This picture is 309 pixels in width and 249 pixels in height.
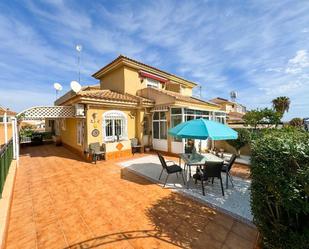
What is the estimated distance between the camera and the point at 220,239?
12.9ft

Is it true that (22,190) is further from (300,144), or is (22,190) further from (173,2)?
(173,2)

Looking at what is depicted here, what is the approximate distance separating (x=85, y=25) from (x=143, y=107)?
7.56 meters

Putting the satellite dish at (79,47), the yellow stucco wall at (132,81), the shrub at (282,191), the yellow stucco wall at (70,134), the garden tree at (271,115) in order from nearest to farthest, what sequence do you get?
the shrub at (282,191) → the garden tree at (271,115) → the yellow stucco wall at (70,134) → the yellow stucco wall at (132,81) → the satellite dish at (79,47)

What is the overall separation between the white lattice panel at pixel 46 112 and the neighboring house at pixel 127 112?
2.44 ft

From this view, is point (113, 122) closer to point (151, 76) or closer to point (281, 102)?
Result: point (151, 76)

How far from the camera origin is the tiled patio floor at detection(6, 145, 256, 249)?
3.82 meters

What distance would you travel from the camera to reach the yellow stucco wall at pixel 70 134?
14.1 metres

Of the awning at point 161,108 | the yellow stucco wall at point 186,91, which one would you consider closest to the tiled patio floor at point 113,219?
the awning at point 161,108

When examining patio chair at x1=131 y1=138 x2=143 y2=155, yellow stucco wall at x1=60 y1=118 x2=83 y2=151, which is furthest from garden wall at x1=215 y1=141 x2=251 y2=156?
yellow stucco wall at x1=60 y1=118 x2=83 y2=151

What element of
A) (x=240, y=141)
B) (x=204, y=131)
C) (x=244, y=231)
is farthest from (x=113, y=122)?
(x=244, y=231)

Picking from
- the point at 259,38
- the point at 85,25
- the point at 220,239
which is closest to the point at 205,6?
the point at 259,38

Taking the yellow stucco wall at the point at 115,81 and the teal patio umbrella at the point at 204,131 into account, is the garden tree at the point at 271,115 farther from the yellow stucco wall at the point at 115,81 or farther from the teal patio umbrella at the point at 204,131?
the yellow stucco wall at the point at 115,81

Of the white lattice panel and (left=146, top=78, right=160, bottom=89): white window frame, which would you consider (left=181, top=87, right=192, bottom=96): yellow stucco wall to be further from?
the white lattice panel

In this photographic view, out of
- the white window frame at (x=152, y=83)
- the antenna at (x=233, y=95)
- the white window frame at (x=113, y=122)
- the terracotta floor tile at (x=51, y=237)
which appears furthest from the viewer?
the antenna at (x=233, y=95)
